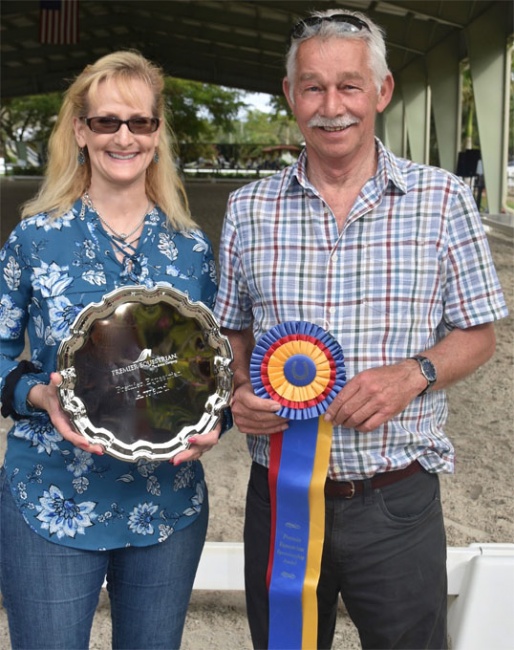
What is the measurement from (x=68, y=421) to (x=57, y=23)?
22683 mm

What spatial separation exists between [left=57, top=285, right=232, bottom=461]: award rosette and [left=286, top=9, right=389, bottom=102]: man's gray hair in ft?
2.10

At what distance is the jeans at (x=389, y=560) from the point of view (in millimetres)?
1810

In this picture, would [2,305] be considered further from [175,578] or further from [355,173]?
[355,173]

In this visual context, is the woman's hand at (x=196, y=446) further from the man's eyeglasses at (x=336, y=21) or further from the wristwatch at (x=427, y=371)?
the man's eyeglasses at (x=336, y=21)

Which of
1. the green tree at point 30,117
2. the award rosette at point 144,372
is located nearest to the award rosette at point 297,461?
the award rosette at point 144,372

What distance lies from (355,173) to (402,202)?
0.14 metres

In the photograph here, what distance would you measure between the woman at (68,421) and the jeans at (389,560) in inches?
11.1

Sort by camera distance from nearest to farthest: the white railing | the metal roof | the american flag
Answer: the white railing → the metal roof → the american flag

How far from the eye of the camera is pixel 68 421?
1657 millimetres

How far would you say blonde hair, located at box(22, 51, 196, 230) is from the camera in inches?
71.1

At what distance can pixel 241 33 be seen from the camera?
29.3 metres

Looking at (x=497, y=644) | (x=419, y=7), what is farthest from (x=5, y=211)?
(x=497, y=644)

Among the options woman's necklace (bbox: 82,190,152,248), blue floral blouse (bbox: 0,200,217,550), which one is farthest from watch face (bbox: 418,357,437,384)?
woman's necklace (bbox: 82,190,152,248)

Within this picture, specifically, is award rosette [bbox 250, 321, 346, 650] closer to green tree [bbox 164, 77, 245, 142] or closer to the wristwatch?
the wristwatch
